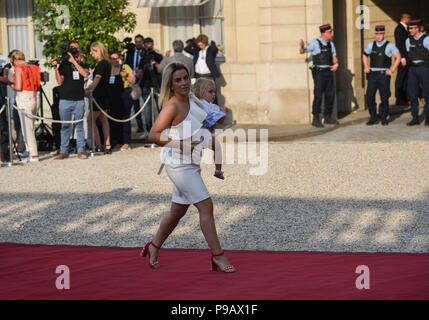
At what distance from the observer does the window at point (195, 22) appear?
62.8 ft

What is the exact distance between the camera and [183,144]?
22.3ft

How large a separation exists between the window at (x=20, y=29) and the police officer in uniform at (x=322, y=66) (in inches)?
275

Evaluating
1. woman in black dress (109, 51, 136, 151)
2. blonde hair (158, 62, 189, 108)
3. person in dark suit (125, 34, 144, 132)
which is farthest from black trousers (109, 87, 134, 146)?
blonde hair (158, 62, 189, 108)

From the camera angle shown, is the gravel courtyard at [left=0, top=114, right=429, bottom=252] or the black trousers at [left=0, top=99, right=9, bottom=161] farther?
the black trousers at [left=0, top=99, right=9, bottom=161]

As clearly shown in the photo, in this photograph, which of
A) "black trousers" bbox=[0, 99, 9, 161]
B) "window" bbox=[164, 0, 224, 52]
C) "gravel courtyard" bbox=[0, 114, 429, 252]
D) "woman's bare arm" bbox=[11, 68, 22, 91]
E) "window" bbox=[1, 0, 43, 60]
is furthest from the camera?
"window" bbox=[1, 0, 43, 60]

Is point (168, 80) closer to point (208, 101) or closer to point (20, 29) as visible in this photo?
point (208, 101)

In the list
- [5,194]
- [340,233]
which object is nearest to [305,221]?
[340,233]

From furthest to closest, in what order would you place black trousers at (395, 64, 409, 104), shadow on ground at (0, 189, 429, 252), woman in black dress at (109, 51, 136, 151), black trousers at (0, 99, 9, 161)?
1. black trousers at (395, 64, 409, 104)
2. woman in black dress at (109, 51, 136, 151)
3. black trousers at (0, 99, 9, 161)
4. shadow on ground at (0, 189, 429, 252)

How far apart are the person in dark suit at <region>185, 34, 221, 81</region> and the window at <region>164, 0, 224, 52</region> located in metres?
1.45

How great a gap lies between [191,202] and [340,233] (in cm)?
194

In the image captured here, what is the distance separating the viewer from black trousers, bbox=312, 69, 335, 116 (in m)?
16.9

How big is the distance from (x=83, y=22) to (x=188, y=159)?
394 inches

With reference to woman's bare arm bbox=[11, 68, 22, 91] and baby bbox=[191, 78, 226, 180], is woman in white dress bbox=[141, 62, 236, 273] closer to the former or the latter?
baby bbox=[191, 78, 226, 180]
